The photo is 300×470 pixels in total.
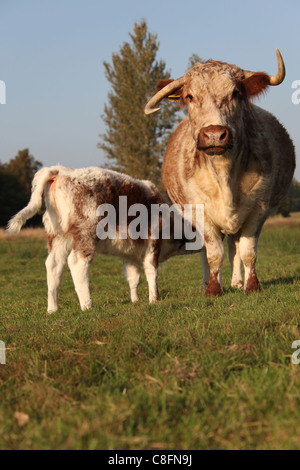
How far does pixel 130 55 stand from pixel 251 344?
3829cm

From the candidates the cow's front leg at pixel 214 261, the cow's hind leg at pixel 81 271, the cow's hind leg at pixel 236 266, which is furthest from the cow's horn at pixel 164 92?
the cow's hind leg at pixel 236 266

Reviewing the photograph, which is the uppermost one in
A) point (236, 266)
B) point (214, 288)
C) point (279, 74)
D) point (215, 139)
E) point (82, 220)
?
point (279, 74)

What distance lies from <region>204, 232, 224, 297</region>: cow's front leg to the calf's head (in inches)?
61.6

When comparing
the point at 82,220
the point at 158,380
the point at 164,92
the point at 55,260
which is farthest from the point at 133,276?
the point at 158,380

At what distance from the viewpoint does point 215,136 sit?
18.0 feet

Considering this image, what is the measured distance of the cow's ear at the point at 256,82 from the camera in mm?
6254

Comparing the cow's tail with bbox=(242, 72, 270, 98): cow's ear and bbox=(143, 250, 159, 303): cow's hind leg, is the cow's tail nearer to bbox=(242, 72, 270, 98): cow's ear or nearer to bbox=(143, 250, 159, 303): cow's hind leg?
bbox=(143, 250, 159, 303): cow's hind leg

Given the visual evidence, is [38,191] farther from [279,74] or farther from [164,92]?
[279,74]

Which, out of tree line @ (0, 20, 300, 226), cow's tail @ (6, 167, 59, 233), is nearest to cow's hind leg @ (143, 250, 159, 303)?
cow's tail @ (6, 167, 59, 233)

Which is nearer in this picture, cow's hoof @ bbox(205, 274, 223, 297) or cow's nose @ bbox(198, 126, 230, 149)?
cow's nose @ bbox(198, 126, 230, 149)

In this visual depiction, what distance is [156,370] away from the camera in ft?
9.61

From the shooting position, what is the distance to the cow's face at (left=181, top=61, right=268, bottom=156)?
18.2 feet

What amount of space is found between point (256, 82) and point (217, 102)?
750 mm
